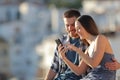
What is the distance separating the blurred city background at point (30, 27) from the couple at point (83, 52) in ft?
129

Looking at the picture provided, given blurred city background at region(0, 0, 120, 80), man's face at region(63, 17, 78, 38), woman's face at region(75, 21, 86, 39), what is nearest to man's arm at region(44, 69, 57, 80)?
man's face at region(63, 17, 78, 38)

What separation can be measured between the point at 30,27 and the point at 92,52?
49336mm

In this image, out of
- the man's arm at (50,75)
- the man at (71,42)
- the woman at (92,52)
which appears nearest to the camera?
the woman at (92,52)

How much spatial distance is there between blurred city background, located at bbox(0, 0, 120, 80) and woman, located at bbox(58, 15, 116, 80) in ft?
130

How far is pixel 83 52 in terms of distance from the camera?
4.23 meters

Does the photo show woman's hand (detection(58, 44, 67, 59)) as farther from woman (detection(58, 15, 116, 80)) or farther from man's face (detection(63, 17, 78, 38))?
man's face (detection(63, 17, 78, 38))

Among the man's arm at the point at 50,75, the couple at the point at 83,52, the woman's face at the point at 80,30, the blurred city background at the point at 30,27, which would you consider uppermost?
the woman's face at the point at 80,30

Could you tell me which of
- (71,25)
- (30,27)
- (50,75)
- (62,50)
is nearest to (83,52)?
(62,50)

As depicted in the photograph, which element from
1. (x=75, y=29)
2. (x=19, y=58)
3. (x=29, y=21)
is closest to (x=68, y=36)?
(x=75, y=29)

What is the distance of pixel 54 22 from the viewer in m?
53.1

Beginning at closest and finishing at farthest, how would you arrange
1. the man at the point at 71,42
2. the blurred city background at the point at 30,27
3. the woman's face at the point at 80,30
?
the woman's face at the point at 80,30, the man at the point at 71,42, the blurred city background at the point at 30,27

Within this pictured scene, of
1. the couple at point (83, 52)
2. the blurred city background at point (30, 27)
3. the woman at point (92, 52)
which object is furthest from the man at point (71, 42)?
the blurred city background at point (30, 27)

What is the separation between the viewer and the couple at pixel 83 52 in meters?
Result: 4.03

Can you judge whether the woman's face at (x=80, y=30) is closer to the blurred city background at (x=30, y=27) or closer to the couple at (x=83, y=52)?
the couple at (x=83, y=52)
